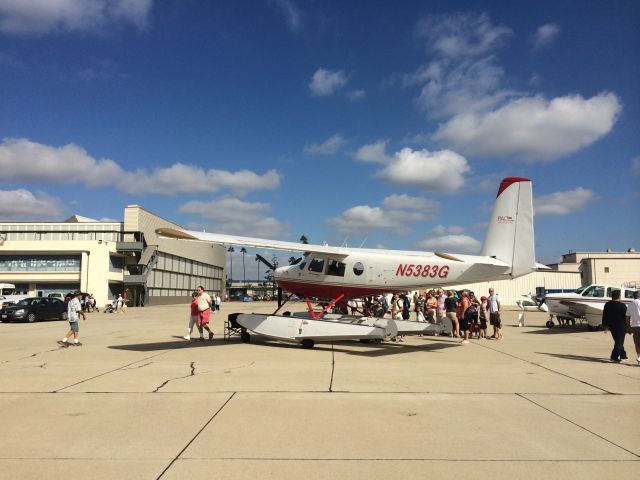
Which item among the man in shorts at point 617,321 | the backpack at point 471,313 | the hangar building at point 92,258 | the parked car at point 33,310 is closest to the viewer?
the man in shorts at point 617,321

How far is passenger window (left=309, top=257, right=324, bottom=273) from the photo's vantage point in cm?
1479

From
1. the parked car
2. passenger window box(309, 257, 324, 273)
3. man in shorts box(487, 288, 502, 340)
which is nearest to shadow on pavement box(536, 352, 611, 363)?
man in shorts box(487, 288, 502, 340)

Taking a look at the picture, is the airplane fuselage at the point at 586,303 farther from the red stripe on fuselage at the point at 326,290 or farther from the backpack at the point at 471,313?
the red stripe on fuselage at the point at 326,290

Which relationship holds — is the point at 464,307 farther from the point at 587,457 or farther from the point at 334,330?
the point at 587,457

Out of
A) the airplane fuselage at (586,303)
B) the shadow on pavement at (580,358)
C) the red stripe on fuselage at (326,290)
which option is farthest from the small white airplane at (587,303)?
the red stripe on fuselage at (326,290)

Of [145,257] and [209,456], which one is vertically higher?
[145,257]

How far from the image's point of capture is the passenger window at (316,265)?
14.8 meters

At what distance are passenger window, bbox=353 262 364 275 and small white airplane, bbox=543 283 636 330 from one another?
11029 mm

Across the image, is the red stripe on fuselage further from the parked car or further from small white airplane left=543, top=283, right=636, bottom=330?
the parked car

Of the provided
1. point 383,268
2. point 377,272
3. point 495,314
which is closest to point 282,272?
point 377,272

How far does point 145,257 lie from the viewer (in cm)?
5069

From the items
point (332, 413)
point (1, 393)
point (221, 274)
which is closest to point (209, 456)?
point (332, 413)

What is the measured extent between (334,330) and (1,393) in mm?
7649

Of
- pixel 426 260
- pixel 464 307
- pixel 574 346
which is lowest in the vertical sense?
pixel 574 346
